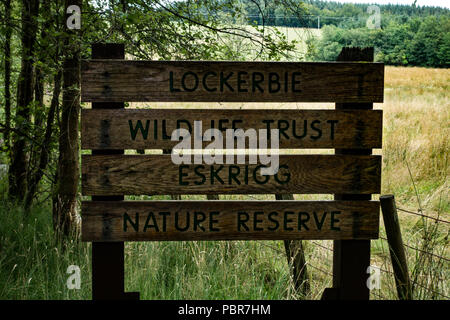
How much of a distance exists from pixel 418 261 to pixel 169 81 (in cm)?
211

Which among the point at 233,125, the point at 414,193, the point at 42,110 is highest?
the point at 42,110

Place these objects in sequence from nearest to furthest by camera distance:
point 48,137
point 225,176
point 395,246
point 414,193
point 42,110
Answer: point 225,176 → point 395,246 → point 42,110 → point 48,137 → point 414,193

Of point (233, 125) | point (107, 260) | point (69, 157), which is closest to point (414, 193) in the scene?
point (69, 157)

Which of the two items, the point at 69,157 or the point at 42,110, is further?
the point at 42,110

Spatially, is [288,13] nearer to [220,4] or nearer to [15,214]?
[220,4]

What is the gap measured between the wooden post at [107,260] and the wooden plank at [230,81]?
73 millimetres

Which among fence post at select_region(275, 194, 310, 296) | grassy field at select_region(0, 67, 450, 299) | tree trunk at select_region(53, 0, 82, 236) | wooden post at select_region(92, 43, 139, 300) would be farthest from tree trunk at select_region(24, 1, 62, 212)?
fence post at select_region(275, 194, 310, 296)

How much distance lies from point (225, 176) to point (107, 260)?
84 cm

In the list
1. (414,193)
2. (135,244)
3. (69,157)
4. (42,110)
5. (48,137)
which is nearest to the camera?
(135,244)

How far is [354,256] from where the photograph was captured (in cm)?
239

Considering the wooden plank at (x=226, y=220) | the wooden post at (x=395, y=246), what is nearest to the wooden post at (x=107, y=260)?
the wooden plank at (x=226, y=220)

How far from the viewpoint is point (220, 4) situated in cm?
430

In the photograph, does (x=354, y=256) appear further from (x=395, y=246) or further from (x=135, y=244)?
(x=135, y=244)

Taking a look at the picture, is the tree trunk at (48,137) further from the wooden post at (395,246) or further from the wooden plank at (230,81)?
the wooden post at (395,246)
